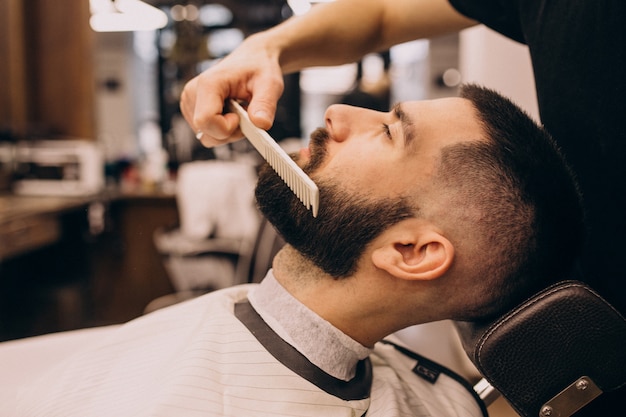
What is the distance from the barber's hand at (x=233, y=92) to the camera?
1.07 metres

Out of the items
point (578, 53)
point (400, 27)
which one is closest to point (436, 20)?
point (400, 27)

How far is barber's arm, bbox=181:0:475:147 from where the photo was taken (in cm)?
109

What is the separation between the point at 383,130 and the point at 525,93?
1.67 meters

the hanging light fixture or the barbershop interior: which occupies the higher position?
the hanging light fixture

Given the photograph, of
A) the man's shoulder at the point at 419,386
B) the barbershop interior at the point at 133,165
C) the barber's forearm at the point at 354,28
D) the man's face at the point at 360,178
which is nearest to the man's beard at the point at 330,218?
the man's face at the point at 360,178

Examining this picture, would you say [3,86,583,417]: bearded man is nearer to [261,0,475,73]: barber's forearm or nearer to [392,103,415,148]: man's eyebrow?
[392,103,415,148]: man's eyebrow

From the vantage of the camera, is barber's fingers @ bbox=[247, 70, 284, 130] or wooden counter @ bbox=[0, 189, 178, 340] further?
wooden counter @ bbox=[0, 189, 178, 340]

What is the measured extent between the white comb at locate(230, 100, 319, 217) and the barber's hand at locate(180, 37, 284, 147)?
19 millimetres

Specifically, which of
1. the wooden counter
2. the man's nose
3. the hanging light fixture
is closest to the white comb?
the man's nose

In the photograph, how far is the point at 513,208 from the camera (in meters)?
1.04

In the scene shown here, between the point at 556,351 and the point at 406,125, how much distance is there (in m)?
0.49

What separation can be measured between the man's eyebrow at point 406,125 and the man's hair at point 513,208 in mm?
69

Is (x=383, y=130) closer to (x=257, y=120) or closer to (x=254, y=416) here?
(x=257, y=120)

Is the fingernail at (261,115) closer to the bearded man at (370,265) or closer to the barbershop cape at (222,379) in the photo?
the bearded man at (370,265)
